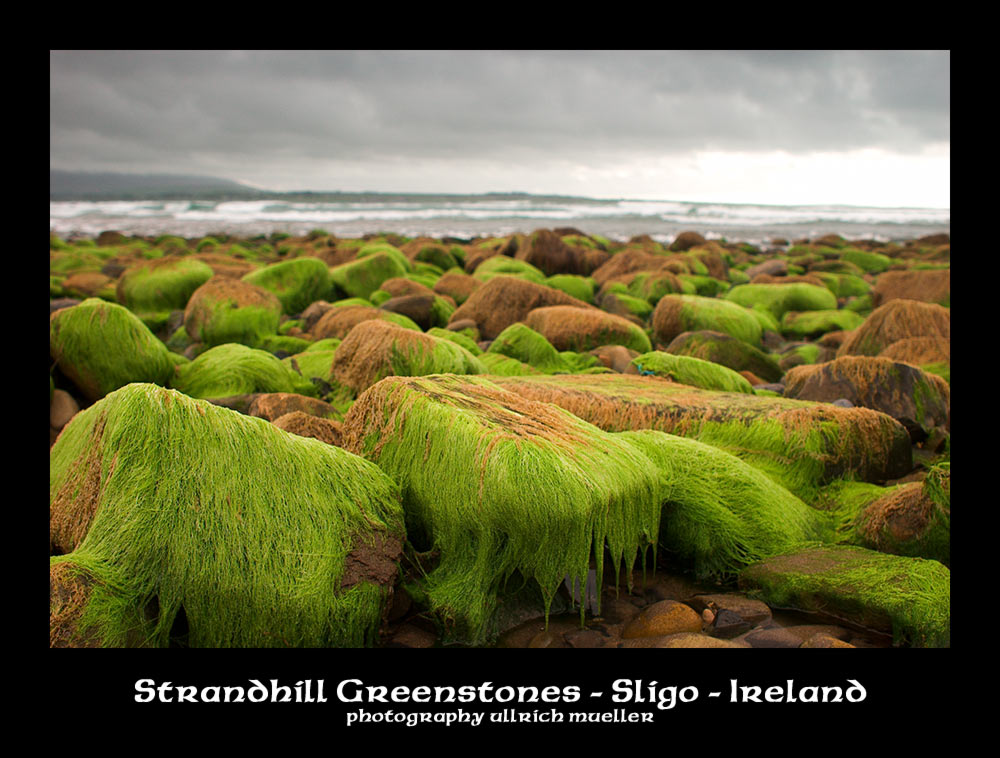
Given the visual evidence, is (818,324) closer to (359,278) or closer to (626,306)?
(626,306)

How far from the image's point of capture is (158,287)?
31.9 feet

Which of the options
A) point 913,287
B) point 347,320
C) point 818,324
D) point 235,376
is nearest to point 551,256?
point 818,324

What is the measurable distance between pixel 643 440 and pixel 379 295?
6.68 meters

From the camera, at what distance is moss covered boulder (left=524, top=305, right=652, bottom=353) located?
7586 mm

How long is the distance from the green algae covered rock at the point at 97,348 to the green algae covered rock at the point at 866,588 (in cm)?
456

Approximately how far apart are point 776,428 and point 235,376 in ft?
13.2

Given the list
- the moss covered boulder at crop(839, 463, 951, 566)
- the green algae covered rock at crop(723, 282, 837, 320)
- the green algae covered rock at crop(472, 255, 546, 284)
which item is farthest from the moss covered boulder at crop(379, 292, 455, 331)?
the moss covered boulder at crop(839, 463, 951, 566)

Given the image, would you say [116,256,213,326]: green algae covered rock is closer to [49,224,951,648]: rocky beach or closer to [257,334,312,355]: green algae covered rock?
[257,334,312,355]: green algae covered rock

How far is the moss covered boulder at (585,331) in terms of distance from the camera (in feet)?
24.9

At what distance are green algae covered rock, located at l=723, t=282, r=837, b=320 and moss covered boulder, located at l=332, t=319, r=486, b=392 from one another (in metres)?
7.16

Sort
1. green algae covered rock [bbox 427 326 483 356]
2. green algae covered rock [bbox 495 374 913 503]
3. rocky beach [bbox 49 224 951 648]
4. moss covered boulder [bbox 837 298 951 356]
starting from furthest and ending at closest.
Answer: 1. moss covered boulder [bbox 837 298 951 356]
2. green algae covered rock [bbox 427 326 483 356]
3. green algae covered rock [bbox 495 374 913 503]
4. rocky beach [bbox 49 224 951 648]

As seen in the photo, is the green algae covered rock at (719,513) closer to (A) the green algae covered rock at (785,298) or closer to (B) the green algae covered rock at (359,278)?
(B) the green algae covered rock at (359,278)
